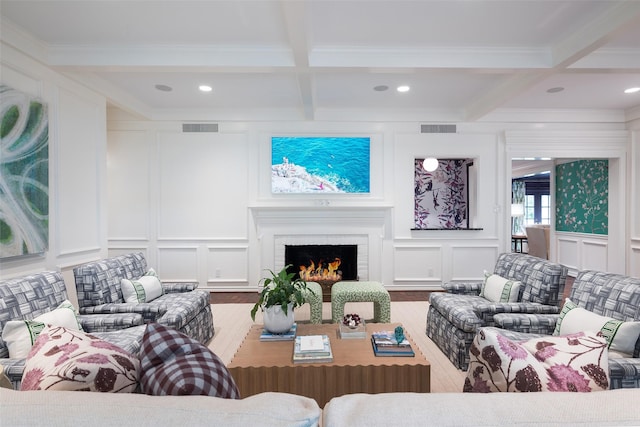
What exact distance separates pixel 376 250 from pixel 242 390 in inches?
135

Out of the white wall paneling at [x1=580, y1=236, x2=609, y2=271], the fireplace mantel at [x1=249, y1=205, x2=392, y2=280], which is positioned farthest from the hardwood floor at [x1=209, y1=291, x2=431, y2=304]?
the white wall paneling at [x1=580, y1=236, x2=609, y2=271]

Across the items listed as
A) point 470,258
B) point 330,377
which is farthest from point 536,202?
point 330,377

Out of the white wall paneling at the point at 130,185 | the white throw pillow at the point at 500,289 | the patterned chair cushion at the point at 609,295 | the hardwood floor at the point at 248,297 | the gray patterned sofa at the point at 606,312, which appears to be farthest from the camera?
the white wall paneling at the point at 130,185

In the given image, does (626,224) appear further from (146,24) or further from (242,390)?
(146,24)

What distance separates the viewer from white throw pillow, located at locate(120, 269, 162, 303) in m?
2.82

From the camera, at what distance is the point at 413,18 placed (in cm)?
252

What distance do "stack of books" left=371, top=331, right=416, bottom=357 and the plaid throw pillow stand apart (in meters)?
1.31

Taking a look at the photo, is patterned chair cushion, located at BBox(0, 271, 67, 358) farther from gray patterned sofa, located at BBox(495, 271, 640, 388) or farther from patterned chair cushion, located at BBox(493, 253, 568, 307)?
patterned chair cushion, located at BBox(493, 253, 568, 307)

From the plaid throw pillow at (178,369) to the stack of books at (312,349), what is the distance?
3.49 ft

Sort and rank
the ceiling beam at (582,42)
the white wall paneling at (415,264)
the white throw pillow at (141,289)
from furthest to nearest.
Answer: the white wall paneling at (415,264) → the white throw pillow at (141,289) → the ceiling beam at (582,42)

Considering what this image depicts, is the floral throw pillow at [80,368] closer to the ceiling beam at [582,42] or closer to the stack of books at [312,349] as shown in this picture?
the stack of books at [312,349]

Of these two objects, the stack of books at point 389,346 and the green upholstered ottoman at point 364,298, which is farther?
the green upholstered ottoman at point 364,298

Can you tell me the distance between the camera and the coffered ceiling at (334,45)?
7.88 feet

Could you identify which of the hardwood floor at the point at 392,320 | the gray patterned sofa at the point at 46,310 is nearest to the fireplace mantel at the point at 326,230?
the hardwood floor at the point at 392,320
